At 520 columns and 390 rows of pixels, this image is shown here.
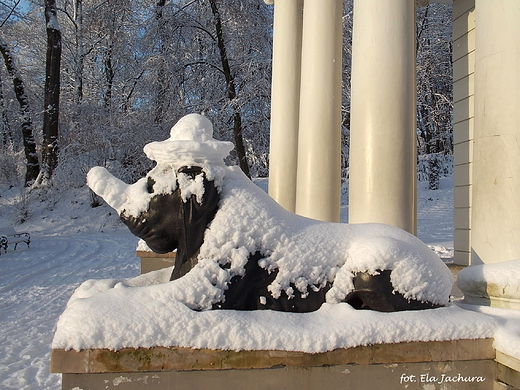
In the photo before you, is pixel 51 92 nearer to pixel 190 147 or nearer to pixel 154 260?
pixel 154 260

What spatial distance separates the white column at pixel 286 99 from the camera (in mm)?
8336

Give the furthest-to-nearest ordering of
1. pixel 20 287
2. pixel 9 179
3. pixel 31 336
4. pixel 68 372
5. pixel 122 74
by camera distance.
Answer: pixel 9 179
pixel 122 74
pixel 20 287
pixel 31 336
pixel 68 372

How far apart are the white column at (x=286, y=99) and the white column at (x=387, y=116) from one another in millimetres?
3487

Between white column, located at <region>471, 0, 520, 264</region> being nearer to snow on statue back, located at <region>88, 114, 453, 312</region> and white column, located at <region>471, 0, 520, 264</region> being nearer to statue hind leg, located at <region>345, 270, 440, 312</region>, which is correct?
snow on statue back, located at <region>88, 114, 453, 312</region>

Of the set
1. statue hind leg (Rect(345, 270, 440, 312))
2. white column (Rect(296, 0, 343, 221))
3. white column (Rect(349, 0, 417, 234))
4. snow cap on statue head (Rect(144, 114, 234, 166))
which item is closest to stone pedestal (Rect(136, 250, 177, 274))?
white column (Rect(296, 0, 343, 221))

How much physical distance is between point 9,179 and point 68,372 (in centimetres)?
2402

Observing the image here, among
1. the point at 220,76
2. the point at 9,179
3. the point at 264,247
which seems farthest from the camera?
the point at 9,179

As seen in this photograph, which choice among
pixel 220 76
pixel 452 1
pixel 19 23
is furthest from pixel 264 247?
pixel 19 23

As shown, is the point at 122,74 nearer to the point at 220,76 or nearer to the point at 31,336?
the point at 220,76

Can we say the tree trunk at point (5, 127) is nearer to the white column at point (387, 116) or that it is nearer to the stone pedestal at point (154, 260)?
the stone pedestal at point (154, 260)

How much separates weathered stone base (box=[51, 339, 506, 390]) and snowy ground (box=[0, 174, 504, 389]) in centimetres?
225

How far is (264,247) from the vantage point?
2.63 meters

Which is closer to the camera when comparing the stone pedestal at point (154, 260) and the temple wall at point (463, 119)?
the stone pedestal at point (154, 260)

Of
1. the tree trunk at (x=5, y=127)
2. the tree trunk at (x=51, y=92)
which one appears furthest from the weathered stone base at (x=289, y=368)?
the tree trunk at (x=5, y=127)
